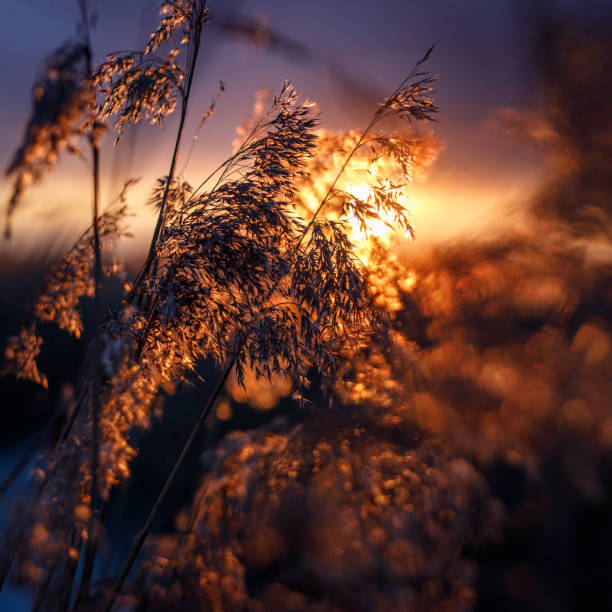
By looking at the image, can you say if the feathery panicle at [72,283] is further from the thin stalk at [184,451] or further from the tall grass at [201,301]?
the thin stalk at [184,451]

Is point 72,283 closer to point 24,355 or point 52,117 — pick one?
point 24,355

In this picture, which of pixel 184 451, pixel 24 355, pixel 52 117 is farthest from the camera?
pixel 24 355

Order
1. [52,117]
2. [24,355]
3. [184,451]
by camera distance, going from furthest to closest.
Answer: [24,355] < [184,451] < [52,117]

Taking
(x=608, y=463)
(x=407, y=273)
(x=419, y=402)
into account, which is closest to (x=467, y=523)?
(x=419, y=402)

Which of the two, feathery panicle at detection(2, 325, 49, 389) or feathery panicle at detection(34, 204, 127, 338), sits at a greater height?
feathery panicle at detection(34, 204, 127, 338)

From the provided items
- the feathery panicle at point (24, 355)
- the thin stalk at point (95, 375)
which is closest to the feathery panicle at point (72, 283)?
the feathery panicle at point (24, 355)

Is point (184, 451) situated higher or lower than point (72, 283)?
lower

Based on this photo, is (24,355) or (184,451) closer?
(184,451)

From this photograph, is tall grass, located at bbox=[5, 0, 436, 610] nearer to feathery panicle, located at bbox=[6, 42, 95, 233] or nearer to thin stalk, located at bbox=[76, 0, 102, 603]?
thin stalk, located at bbox=[76, 0, 102, 603]

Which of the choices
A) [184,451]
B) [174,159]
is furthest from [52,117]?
[184,451]

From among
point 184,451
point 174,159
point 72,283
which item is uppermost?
point 174,159

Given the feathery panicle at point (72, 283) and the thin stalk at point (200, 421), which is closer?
the thin stalk at point (200, 421)

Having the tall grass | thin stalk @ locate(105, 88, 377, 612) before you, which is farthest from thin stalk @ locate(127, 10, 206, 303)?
thin stalk @ locate(105, 88, 377, 612)

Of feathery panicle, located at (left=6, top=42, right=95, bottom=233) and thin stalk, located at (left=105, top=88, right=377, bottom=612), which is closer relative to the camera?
feathery panicle, located at (left=6, top=42, right=95, bottom=233)
